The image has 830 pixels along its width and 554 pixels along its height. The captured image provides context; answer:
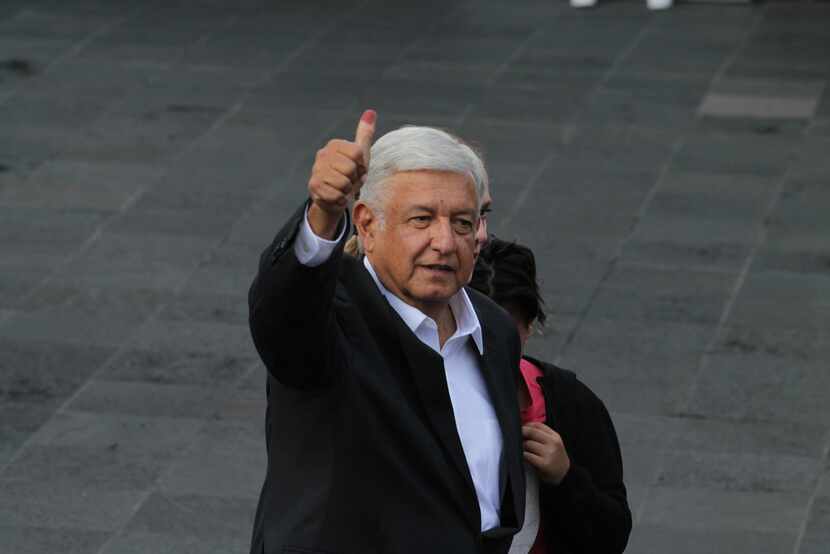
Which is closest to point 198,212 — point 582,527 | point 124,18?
point 124,18

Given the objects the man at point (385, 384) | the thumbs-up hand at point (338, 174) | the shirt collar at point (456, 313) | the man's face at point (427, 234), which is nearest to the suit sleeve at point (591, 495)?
the man at point (385, 384)

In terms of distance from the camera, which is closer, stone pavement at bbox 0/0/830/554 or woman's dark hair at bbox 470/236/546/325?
woman's dark hair at bbox 470/236/546/325

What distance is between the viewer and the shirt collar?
315 cm

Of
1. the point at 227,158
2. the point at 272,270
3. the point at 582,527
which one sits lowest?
the point at 227,158

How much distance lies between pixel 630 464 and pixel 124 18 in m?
8.03

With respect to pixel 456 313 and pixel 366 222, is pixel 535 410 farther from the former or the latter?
pixel 366 222

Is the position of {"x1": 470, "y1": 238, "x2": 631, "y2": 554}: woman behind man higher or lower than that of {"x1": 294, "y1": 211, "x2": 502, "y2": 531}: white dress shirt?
lower

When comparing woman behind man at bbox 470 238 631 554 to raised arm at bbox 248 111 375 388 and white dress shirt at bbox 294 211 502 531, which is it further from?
raised arm at bbox 248 111 375 388

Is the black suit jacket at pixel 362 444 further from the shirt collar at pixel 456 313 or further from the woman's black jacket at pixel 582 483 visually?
the woman's black jacket at pixel 582 483

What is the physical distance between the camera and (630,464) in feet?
21.8

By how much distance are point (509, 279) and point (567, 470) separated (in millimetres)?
593

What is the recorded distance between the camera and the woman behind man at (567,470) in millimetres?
3436

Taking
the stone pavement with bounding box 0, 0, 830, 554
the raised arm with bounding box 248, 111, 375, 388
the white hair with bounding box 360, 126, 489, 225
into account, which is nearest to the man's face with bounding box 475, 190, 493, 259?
the white hair with bounding box 360, 126, 489, 225

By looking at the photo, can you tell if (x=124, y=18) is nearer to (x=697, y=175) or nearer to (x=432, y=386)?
(x=697, y=175)
